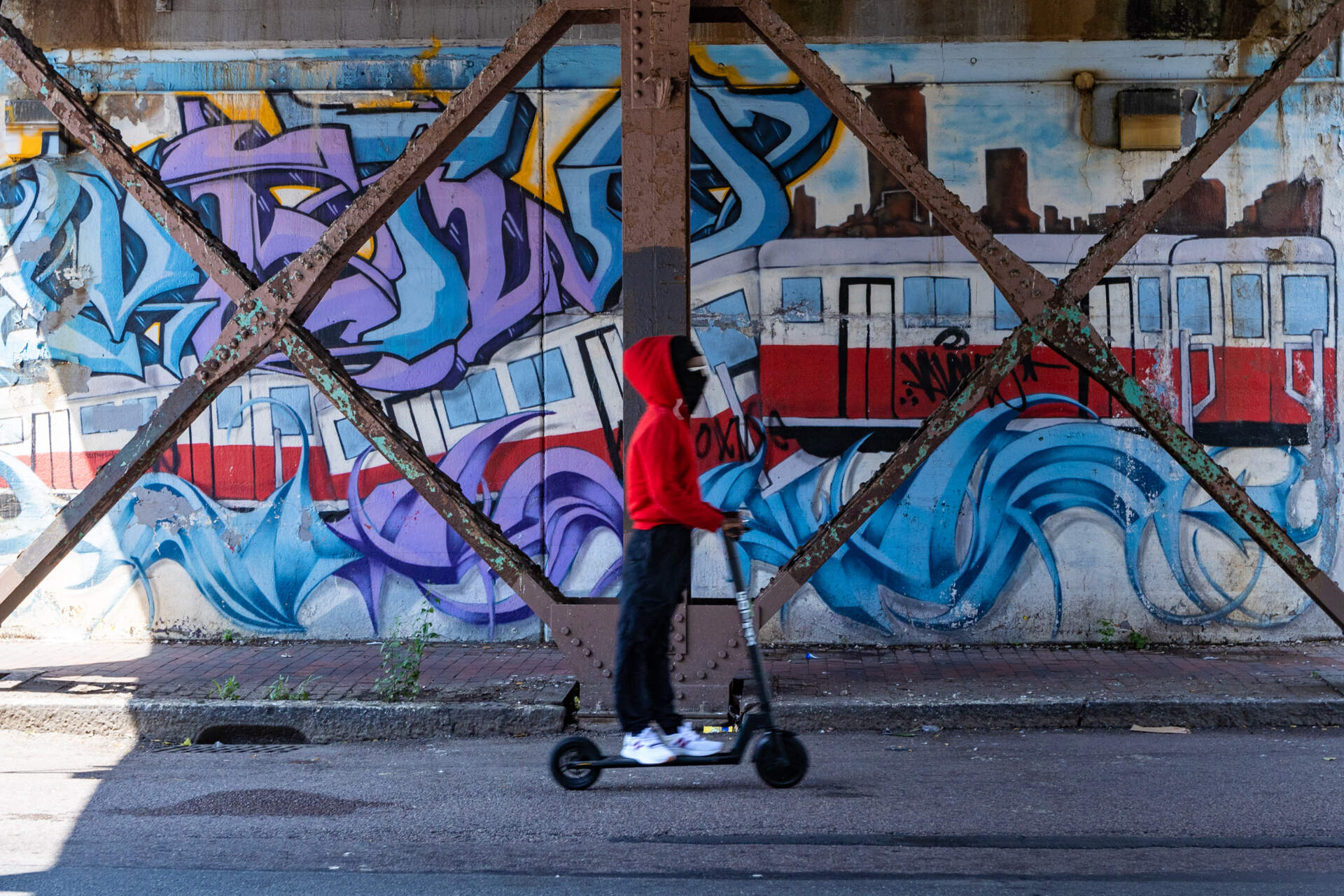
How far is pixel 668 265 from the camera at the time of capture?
237 inches

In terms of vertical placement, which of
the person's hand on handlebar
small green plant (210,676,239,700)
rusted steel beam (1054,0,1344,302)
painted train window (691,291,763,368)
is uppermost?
rusted steel beam (1054,0,1344,302)

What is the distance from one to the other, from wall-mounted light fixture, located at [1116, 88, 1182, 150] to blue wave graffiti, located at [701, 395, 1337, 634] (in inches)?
75.9

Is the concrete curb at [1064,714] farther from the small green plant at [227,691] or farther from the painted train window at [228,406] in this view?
the painted train window at [228,406]

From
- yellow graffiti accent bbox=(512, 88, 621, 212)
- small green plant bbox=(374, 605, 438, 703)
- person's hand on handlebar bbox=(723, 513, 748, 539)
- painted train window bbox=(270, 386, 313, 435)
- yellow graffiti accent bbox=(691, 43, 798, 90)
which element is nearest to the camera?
person's hand on handlebar bbox=(723, 513, 748, 539)

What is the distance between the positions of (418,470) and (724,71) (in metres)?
3.98

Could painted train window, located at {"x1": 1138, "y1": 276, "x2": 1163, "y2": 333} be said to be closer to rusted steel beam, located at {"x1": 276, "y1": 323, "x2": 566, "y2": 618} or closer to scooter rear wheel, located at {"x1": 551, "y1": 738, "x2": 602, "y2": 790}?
rusted steel beam, located at {"x1": 276, "y1": 323, "x2": 566, "y2": 618}

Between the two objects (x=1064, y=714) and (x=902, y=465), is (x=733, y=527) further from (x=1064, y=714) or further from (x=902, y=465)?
(x=1064, y=714)

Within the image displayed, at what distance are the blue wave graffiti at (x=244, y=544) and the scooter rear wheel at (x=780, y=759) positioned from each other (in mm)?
4471

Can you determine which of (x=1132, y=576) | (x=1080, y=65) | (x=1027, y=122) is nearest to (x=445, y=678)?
(x=1132, y=576)

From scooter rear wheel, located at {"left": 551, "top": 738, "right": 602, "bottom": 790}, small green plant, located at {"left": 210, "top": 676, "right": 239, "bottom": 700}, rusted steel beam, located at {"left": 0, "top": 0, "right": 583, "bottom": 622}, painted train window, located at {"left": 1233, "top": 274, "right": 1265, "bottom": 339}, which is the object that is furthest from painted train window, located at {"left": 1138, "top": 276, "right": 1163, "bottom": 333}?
small green plant, located at {"left": 210, "top": 676, "right": 239, "bottom": 700}

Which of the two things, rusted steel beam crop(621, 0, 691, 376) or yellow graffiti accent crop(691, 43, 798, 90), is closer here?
rusted steel beam crop(621, 0, 691, 376)

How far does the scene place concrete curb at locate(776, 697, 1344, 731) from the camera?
6117mm

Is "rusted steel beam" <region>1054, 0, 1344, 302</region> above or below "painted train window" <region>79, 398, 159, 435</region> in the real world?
above

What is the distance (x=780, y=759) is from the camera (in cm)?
484
